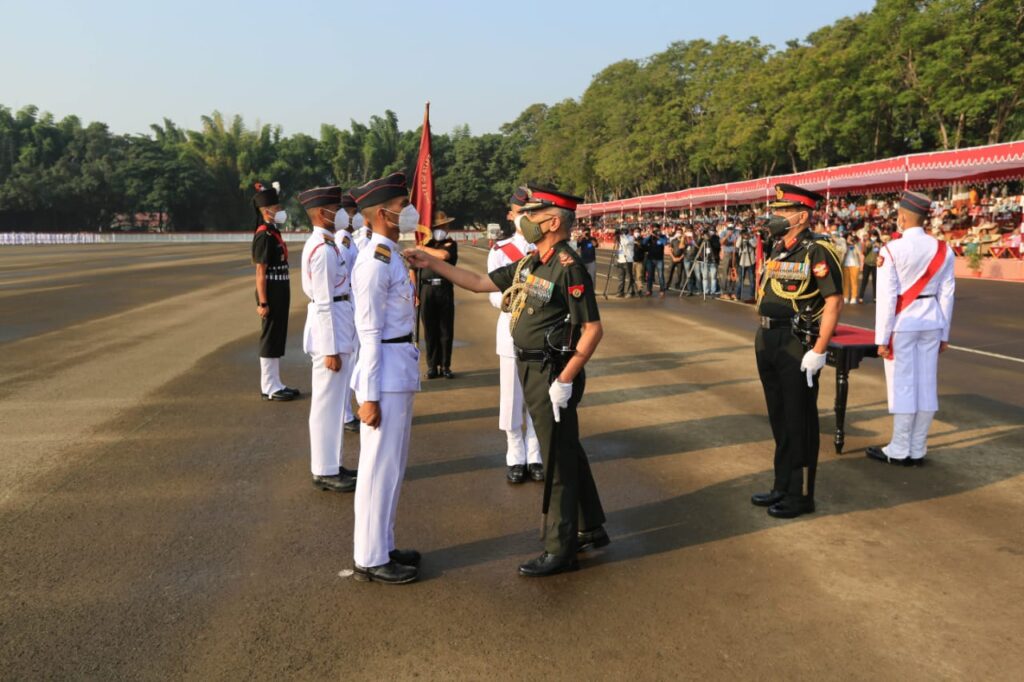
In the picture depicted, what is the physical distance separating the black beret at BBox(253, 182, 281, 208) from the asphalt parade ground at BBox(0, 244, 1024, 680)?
7.16 feet

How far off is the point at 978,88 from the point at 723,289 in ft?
82.4

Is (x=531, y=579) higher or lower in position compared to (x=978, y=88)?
lower

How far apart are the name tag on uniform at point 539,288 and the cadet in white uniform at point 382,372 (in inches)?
26.0

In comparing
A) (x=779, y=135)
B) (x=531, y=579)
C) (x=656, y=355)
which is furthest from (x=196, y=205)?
(x=531, y=579)

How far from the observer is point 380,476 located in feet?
13.4

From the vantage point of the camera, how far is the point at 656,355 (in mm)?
11477

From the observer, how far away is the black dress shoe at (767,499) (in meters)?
5.18

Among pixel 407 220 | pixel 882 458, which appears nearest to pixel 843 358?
pixel 882 458

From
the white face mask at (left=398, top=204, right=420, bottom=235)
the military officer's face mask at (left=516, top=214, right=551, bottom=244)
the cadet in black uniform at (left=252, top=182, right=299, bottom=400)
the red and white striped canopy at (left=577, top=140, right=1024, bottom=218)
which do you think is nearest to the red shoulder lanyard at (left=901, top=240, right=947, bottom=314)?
the military officer's face mask at (left=516, top=214, right=551, bottom=244)

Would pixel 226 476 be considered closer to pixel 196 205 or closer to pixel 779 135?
pixel 779 135

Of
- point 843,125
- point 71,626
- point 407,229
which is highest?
point 843,125

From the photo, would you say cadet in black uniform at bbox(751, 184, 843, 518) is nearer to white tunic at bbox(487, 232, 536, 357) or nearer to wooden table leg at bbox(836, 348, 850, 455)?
wooden table leg at bbox(836, 348, 850, 455)

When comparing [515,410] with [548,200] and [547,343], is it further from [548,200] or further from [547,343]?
[548,200]

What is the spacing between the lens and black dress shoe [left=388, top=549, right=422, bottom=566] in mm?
4254
